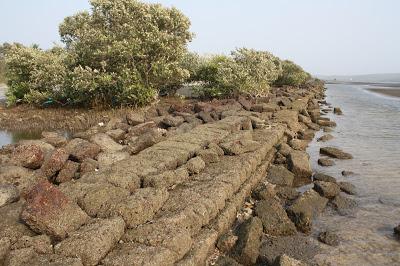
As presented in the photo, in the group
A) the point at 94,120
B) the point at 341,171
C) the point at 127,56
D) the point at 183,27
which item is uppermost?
the point at 183,27

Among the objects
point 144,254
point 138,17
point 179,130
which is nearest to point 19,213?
point 144,254

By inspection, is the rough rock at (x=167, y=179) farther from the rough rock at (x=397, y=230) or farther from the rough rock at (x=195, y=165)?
the rough rock at (x=397, y=230)

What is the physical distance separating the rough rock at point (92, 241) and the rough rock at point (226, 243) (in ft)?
6.65

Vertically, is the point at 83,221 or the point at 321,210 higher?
the point at 83,221

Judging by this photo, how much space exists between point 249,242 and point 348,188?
5.13 meters

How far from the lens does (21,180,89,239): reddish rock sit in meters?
5.59

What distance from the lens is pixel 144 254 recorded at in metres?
5.39

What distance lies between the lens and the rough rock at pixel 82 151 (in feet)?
32.2

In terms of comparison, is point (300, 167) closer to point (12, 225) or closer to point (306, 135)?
point (306, 135)

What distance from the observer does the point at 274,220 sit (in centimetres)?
807

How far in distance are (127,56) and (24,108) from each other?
7672mm

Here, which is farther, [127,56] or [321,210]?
[127,56]

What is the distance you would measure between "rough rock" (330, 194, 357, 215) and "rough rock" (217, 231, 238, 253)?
356cm

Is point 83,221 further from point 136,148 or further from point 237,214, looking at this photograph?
point 136,148
